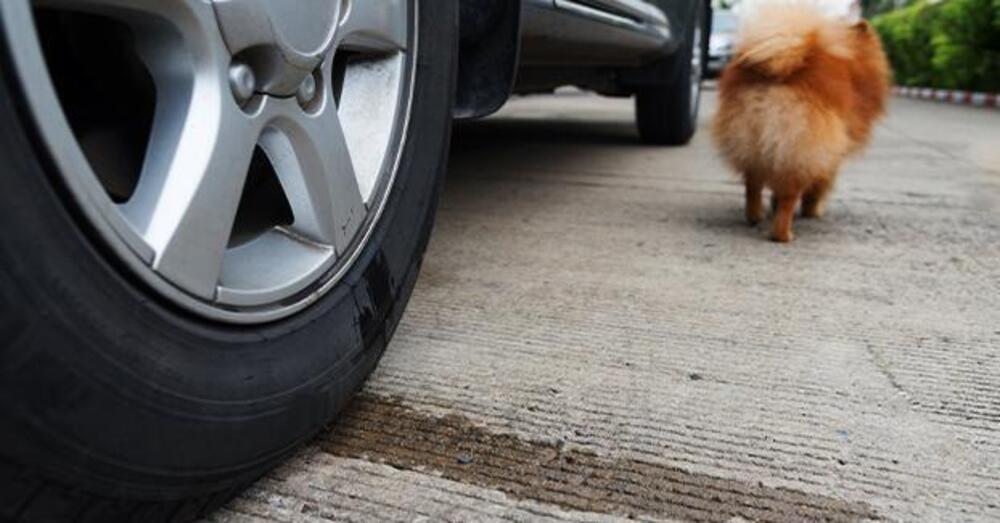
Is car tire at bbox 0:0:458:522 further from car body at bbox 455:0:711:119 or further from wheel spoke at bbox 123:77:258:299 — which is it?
car body at bbox 455:0:711:119

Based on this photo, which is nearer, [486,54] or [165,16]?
[165,16]

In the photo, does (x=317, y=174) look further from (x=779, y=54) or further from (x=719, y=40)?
(x=719, y=40)

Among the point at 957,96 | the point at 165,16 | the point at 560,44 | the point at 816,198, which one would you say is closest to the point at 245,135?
the point at 165,16

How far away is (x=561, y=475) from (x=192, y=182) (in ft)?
2.19

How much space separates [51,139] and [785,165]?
7.66 ft

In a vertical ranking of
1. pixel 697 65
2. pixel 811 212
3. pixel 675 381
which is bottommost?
pixel 697 65

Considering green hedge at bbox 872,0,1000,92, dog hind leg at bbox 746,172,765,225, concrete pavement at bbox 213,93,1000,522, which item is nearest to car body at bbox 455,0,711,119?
concrete pavement at bbox 213,93,1000,522

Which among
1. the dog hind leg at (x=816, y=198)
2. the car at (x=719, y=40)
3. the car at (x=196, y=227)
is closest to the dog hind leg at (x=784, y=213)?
the dog hind leg at (x=816, y=198)

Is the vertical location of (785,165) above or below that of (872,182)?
above

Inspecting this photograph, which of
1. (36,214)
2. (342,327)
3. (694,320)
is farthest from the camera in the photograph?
(694,320)

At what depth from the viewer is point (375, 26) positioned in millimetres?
1372

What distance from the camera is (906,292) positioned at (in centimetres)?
228

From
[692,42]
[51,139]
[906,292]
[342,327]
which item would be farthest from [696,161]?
[51,139]

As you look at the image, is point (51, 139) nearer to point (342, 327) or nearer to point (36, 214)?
point (36, 214)
